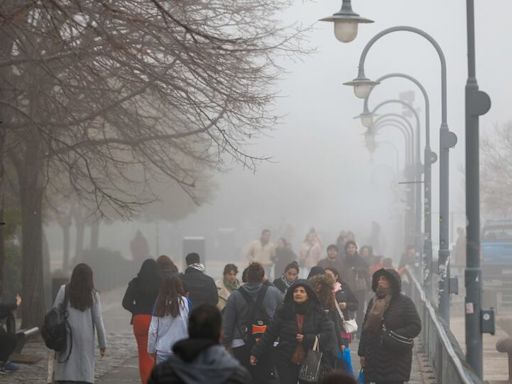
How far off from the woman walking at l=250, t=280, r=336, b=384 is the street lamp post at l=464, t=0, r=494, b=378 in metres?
2.00

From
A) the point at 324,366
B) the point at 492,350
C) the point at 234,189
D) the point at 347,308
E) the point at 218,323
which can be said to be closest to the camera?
the point at 218,323

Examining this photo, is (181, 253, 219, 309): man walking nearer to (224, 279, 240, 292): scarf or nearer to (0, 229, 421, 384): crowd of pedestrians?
(0, 229, 421, 384): crowd of pedestrians

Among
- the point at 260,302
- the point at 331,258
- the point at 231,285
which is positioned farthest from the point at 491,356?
the point at 260,302

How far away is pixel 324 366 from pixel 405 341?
3.56 feet

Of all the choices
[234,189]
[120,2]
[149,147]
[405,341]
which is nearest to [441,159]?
[149,147]

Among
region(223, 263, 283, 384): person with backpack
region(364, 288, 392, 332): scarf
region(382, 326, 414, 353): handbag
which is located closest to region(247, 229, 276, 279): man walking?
region(223, 263, 283, 384): person with backpack

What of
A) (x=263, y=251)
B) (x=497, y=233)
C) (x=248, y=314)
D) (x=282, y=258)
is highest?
(x=497, y=233)

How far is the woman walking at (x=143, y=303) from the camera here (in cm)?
1606

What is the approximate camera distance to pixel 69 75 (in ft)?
64.8

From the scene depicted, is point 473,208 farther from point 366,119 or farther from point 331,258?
point 366,119

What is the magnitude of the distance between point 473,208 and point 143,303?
12.5 ft

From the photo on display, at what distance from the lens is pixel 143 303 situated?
16.2 m

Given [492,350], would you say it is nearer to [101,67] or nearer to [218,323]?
[101,67]

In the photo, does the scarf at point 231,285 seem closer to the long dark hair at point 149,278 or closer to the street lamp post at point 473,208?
the long dark hair at point 149,278
